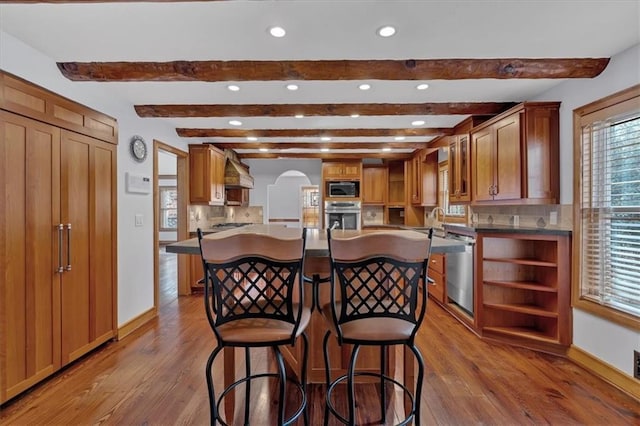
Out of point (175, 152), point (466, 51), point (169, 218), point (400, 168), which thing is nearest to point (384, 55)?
point (466, 51)

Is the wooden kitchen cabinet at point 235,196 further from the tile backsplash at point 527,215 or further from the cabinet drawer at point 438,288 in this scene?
the tile backsplash at point 527,215

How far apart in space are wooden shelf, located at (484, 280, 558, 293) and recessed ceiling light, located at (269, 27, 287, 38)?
2.75m

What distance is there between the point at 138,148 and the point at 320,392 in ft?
9.55

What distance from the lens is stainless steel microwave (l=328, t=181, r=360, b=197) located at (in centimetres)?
605

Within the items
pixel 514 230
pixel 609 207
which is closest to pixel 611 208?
pixel 609 207

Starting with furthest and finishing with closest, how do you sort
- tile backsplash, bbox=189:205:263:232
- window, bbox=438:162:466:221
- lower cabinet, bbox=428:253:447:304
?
window, bbox=438:162:466:221 → tile backsplash, bbox=189:205:263:232 → lower cabinet, bbox=428:253:447:304

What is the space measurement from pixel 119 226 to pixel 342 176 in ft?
13.1

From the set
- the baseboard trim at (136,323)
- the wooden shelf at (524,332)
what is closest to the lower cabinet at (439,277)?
the wooden shelf at (524,332)

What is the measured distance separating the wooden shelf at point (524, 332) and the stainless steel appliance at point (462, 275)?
0.32 meters

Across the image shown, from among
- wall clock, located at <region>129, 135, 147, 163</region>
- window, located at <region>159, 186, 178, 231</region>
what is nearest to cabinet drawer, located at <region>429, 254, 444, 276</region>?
wall clock, located at <region>129, 135, 147, 163</region>

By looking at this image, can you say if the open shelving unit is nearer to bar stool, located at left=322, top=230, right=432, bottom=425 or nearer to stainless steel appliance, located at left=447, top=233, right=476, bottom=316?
stainless steel appliance, located at left=447, top=233, right=476, bottom=316

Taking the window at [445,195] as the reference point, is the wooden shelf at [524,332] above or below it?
below

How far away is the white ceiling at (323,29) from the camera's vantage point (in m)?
1.71

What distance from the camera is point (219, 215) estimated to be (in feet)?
19.3
